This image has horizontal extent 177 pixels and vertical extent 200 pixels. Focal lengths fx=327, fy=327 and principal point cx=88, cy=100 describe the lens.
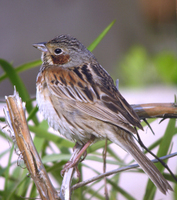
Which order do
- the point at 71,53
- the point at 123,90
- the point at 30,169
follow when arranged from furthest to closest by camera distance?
the point at 123,90, the point at 71,53, the point at 30,169

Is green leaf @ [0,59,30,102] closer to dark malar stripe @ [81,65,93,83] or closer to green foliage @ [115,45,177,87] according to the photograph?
dark malar stripe @ [81,65,93,83]

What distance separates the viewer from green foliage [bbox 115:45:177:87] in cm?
443

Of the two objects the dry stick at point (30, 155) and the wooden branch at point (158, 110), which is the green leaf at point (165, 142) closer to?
the wooden branch at point (158, 110)

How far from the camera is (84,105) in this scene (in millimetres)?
1555

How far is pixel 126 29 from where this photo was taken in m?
5.20

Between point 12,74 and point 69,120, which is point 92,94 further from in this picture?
point 12,74

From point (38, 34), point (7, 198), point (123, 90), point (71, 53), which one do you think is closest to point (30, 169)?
point (7, 198)

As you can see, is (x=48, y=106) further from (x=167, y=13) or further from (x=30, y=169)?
(x=167, y=13)

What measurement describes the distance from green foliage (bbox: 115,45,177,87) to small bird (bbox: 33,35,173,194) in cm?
287

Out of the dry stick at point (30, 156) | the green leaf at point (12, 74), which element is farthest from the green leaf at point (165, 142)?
the green leaf at point (12, 74)

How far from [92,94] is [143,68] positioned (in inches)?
126

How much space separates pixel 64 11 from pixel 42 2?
344mm

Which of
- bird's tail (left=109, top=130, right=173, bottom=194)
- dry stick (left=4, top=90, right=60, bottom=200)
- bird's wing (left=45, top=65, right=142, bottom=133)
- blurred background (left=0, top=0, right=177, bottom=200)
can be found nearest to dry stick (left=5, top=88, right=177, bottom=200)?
dry stick (left=4, top=90, right=60, bottom=200)

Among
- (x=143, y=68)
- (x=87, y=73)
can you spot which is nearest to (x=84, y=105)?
(x=87, y=73)
